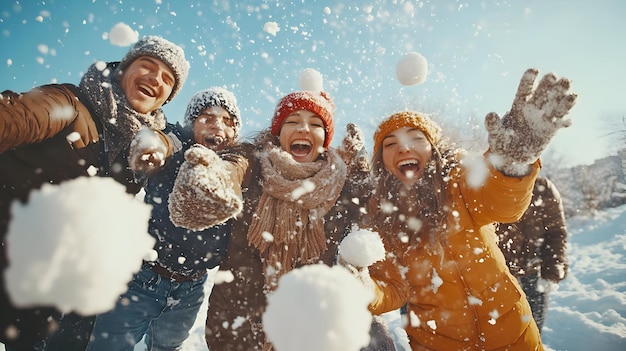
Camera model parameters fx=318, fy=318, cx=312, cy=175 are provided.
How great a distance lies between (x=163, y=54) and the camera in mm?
2242

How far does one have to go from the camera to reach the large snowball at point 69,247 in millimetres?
1059

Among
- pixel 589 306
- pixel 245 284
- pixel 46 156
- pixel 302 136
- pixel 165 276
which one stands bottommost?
pixel 589 306

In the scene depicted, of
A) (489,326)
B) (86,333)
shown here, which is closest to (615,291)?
(489,326)

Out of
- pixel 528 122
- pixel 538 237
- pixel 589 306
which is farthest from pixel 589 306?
pixel 528 122

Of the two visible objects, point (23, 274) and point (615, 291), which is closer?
point (23, 274)

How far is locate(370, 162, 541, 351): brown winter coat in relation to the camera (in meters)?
1.74

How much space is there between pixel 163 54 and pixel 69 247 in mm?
1618

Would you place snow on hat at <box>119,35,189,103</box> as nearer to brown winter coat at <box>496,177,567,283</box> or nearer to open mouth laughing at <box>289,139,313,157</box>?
open mouth laughing at <box>289,139,313,157</box>

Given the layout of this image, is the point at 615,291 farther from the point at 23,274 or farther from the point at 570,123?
the point at 23,274

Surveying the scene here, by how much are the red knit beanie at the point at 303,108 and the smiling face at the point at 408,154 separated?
1.66ft

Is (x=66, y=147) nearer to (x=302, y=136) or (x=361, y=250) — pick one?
(x=302, y=136)

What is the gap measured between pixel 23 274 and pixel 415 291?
1.82 meters

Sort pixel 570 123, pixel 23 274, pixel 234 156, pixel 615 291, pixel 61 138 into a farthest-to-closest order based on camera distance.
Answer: pixel 615 291 → pixel 234 156 → pixel 61 138 → pixel 570 123 → pixel 23 274

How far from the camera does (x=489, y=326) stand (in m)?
1.75
